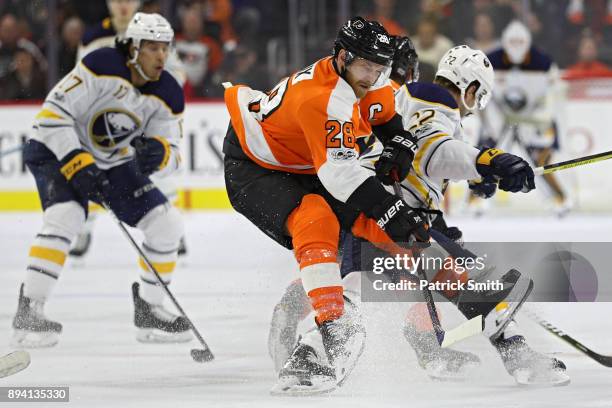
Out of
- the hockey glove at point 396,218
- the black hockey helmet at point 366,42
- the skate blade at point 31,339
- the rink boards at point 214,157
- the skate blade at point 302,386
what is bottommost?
the rink boards at point 214,157

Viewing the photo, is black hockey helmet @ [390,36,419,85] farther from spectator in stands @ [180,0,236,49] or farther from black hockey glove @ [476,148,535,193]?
spectator in stands @ [180,0,236,49]

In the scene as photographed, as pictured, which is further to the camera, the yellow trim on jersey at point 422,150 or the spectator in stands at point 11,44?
the spectator in stands at point 11,44

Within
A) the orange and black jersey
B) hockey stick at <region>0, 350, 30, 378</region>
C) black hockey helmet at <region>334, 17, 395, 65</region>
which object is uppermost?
black hockey helmet at <region>334, 17, 395, 65</region>

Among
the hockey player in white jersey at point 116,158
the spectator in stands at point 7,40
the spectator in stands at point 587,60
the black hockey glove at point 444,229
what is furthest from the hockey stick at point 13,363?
the spectator in stands at point 587,60

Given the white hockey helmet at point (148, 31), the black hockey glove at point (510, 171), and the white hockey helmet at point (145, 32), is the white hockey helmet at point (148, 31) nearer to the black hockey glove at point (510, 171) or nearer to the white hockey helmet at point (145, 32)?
the white hockey helmet at point (145, 32)

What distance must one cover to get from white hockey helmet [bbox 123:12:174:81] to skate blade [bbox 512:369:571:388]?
1.88m

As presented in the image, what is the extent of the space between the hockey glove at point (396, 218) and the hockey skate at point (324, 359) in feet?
0.90

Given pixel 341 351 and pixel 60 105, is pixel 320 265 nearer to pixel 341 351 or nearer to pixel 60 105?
pixel 341 351

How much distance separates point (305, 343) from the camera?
11.1 feet

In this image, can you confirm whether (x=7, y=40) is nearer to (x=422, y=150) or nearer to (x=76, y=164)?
(x=76, y=164)

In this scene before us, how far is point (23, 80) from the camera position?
887 cm

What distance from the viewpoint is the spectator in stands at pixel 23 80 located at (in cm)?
883

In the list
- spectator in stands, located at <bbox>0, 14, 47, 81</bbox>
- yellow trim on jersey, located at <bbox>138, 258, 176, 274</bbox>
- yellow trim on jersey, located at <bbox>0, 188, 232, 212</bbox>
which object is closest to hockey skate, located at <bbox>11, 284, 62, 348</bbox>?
yellow trim on jersey, located at <bbox>138, 258, 176, 274</bbox>

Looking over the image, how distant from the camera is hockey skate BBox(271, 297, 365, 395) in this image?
10.8 feet
